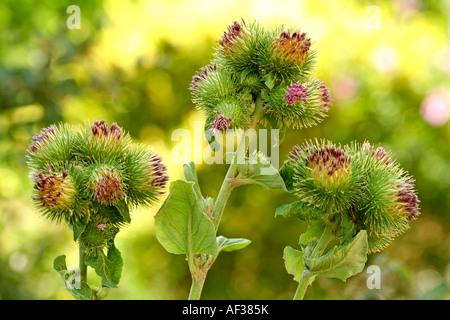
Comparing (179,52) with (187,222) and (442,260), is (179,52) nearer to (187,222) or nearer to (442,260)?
(442,260)

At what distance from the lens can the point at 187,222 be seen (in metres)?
1.48

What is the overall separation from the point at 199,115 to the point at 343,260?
3239mm

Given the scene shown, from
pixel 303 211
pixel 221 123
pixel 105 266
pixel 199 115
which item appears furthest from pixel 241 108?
pixel 199 115

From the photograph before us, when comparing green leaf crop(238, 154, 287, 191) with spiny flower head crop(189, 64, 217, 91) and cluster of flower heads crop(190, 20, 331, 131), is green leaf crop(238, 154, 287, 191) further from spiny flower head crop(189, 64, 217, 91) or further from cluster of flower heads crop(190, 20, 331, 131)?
spiny flower head crop(189, 64, 217, 91)

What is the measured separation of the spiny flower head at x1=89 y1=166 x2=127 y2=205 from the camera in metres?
1.45

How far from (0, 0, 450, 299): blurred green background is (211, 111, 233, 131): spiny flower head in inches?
104

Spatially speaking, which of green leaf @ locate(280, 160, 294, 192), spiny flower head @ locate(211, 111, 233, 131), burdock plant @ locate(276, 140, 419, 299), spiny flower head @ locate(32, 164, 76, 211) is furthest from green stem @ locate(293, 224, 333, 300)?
spiny flower head @ locate(32, 164, 76, 211)

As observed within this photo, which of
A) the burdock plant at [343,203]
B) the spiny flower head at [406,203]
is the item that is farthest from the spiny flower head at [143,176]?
the spiny flower head at [406,203]

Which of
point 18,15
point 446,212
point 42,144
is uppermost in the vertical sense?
point 18,15

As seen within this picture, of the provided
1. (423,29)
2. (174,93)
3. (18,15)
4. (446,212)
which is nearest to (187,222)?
(174,93)

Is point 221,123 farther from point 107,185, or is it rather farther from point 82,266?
point 82,266
